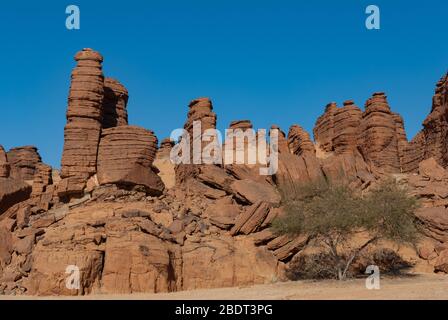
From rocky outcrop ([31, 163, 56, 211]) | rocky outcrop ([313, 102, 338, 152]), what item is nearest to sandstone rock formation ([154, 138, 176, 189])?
rocky outcrop ([31, 163, 56, 211])

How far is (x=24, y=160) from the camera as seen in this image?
67.3m

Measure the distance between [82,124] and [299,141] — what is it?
3385cm

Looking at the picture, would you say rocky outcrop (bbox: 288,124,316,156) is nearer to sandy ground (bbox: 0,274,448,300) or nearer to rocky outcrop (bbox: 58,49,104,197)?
rocky outcrop (bbox: 58,49,104,197)

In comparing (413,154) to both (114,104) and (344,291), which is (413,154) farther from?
(344,291)

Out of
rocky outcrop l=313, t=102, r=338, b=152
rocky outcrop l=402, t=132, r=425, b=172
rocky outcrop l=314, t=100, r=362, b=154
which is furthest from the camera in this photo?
rocky outcrop l=313, t=102, r=338, b=152

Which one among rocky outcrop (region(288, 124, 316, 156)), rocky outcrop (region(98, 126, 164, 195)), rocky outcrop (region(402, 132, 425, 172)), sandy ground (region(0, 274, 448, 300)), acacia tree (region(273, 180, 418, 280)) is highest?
rocky outcrop (region(288, 124, 316, 156))

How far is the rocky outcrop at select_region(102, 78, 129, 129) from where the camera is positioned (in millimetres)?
44500

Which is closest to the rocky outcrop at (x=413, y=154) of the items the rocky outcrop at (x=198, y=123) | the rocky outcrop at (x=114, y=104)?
the rocky outcrop at (x=198, y=123)

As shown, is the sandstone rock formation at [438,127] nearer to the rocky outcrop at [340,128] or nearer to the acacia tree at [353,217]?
the rocky outcrop at [340,128]

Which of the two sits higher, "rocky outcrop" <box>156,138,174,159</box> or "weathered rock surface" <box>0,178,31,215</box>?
"rocky outcrop" <box>156,138,174,159</box>

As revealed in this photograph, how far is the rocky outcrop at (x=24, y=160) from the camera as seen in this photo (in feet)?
218

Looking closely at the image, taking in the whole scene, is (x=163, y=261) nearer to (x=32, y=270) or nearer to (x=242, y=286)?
(x=242, y=286)

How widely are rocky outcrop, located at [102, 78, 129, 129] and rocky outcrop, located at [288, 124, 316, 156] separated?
25.0 meters
